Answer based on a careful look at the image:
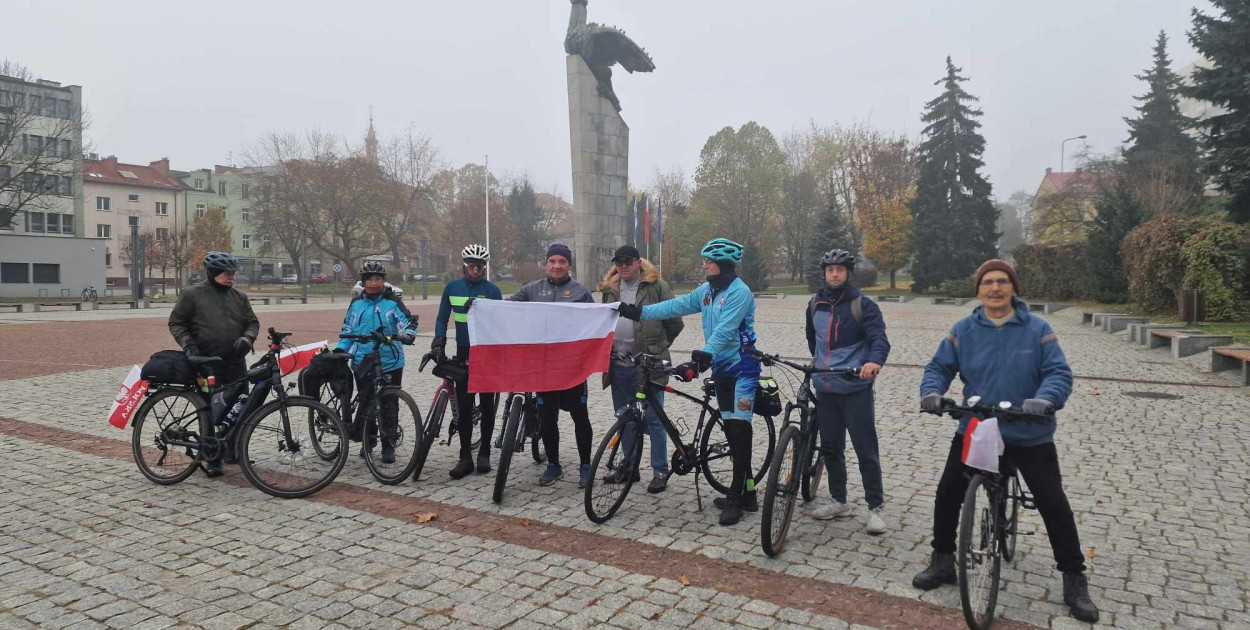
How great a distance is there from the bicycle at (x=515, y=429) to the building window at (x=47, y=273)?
60255 millimetres

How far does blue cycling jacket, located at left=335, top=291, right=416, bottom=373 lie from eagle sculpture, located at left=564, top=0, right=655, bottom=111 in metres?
31.4

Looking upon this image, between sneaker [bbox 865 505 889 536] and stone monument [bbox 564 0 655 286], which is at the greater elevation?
stone monument [bbox 564 0 655 286]

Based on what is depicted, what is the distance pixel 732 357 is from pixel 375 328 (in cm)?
309

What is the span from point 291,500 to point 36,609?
1.99 meters

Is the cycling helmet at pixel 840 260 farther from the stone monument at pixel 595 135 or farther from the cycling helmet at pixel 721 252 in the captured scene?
the stone monument at pixel 595 135

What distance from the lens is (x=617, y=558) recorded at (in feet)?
15.4

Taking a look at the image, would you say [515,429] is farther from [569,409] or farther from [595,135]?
[595,135]

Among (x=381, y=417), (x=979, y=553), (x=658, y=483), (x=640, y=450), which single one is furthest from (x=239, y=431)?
(x=979, y=553)

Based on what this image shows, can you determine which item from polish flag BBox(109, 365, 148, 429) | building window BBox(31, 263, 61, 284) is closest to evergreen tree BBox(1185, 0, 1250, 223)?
polish flag BBox(109, 365, 148, 429)

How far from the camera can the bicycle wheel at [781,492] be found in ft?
14.9

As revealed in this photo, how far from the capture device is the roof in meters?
79.8

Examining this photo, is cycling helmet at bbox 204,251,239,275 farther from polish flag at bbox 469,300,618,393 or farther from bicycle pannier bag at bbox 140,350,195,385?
polish flag at bbox 469,300,618,393

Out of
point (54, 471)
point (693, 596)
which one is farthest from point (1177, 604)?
point (54, 471)

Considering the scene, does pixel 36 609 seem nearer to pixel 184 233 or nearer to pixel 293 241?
pixel 293 241
